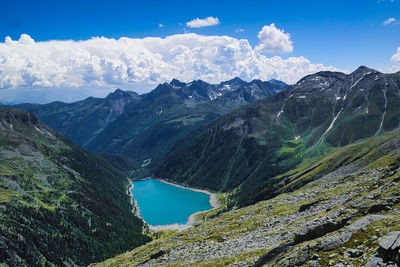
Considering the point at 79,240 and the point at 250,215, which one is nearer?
the point at 250,215

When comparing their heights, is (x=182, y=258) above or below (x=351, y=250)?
above

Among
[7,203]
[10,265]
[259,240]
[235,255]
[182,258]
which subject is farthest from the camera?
[7,203]

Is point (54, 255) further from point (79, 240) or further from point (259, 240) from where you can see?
point (259, 240)

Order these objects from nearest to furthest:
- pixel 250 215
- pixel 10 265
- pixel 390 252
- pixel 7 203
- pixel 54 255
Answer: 1. pixel 390 252
2. pixel 250 215
3. pixel 10 265
4. pixel 54 255
5. pixel 7 203

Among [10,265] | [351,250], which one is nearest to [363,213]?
[351,250]

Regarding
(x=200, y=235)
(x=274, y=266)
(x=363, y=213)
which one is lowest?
(x=274, y=266)

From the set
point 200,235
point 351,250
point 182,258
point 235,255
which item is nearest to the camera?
point 351,250

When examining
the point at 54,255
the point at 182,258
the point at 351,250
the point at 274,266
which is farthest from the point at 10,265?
the point at 351,250

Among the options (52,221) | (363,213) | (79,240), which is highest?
(52,221)

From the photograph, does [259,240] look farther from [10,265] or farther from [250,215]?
[10,265]
